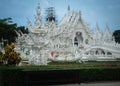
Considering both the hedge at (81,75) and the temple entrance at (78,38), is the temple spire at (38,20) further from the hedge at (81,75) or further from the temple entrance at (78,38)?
the temple entrance at (78,38)

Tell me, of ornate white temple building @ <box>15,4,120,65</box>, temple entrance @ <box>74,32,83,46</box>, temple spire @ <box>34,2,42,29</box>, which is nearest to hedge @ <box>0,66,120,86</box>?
ornate white temple building @ <box>15,4,120,65</box>

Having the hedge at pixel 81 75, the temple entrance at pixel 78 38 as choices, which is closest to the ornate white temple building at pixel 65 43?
the temple entrance at pixel 78 38

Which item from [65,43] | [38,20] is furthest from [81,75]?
[65,43]

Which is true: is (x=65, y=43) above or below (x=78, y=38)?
below

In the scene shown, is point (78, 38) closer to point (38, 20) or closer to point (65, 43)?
point (65, 43)

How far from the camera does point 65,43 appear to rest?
2702 cm

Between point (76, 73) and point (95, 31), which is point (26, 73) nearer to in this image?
point (76, 73)

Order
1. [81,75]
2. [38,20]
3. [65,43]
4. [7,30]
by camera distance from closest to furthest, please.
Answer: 1. [81,75]
2. [38,20]
3. [65,43]
4. [7,30]

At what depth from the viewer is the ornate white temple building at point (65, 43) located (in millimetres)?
20062

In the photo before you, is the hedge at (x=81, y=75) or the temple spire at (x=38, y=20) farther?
the temple spire at (x=38, y=20)


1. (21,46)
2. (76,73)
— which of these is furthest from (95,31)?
(76,73)

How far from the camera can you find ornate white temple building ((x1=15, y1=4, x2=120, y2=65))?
65.8 feet

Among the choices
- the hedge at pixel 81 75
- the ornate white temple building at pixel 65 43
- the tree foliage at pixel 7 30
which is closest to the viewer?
the hedge at pixel 81 75

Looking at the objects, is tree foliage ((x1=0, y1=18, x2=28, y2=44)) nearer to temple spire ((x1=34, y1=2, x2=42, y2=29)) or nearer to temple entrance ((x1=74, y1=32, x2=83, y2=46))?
temple entrance ((x1=74, y1=32, x2=83, y2=46))
